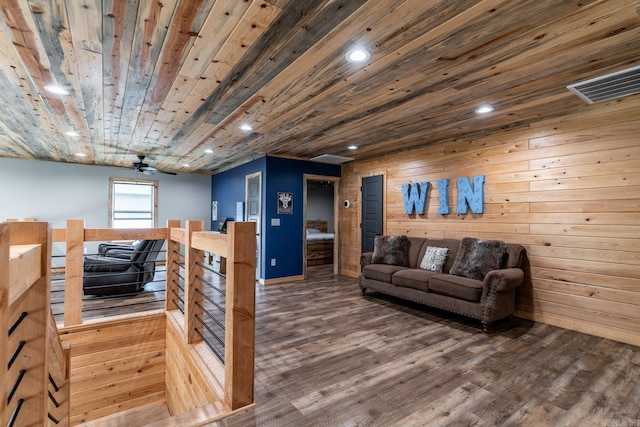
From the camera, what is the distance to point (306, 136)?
4348 millimetres

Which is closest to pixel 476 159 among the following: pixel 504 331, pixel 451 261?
pixel 451 261

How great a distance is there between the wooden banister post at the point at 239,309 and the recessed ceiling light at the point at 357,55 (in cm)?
139

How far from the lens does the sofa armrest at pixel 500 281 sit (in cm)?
315

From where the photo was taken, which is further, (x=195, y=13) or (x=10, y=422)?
(x=195, y=13)

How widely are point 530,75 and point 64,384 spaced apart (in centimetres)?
405

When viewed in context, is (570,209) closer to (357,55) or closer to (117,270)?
(357,55)

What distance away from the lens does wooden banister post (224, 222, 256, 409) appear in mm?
1640

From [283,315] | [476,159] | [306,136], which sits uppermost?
[306,136]

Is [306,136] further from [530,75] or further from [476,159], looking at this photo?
[530,75]

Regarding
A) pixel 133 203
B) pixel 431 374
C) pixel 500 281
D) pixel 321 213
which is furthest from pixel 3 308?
pixel 321 213

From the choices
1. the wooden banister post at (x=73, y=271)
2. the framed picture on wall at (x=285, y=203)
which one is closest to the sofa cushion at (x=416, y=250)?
the framed picture on wall at (x=285, y=203)

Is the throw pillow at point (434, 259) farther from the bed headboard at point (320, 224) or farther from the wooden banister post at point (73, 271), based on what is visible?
the bed headboard at point (320, 224)

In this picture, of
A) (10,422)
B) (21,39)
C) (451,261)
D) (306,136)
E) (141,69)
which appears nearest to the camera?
(10,422)

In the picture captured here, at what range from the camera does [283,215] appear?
18.7 feet
